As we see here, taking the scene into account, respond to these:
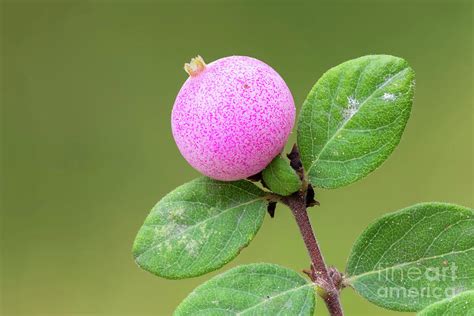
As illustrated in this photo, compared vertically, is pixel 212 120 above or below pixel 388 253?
above

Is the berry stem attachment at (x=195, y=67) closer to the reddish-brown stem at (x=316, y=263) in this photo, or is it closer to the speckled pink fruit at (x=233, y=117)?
the speckled pink fruit at (x=233, y=117)

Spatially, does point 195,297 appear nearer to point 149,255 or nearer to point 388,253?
point 149,255

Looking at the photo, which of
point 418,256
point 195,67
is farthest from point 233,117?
point 418,256

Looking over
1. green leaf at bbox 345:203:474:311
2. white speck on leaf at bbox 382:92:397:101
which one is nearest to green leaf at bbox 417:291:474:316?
green leaf at bbox 345:203:474:311

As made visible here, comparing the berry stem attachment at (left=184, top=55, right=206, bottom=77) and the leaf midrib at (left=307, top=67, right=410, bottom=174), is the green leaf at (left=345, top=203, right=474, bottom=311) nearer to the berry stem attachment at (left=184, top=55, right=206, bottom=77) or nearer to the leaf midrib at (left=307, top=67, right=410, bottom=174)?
the leaf midrib at (left=307, top=67, right=410, bottom=174)

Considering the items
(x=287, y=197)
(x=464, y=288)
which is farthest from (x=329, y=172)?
(x=464, y=288)

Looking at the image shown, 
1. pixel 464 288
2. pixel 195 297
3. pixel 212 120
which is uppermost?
pixel 212 120
